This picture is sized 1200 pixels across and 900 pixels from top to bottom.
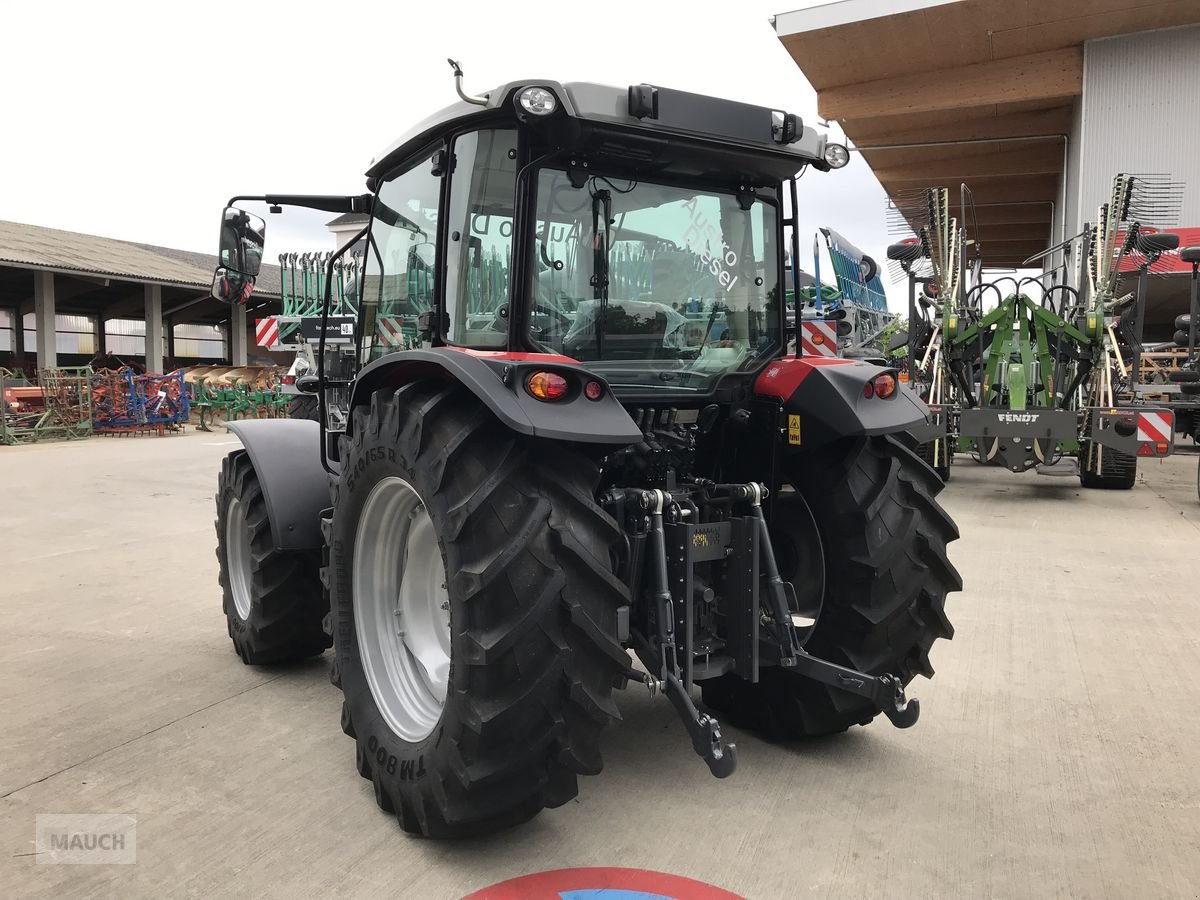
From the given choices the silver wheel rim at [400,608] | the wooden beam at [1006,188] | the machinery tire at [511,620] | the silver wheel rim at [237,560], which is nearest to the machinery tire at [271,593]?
the silver wheel rim at [237,560]

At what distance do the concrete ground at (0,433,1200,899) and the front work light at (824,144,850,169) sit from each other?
2070 millimetres

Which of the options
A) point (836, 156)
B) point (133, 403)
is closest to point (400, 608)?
point (836, 156)

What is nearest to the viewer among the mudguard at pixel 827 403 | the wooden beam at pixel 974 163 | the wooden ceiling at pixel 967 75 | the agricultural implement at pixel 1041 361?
the mudguard at pixel 827 403

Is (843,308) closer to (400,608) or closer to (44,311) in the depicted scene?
(400,608)

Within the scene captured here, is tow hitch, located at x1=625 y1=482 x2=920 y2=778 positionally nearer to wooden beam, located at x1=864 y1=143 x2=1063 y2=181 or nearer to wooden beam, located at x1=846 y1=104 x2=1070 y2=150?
wooden beam, located at x1=846 y1=104 x2=1070 y2=150

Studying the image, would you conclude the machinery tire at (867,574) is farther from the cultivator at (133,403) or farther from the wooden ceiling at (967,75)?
the cultivator at (133,403)

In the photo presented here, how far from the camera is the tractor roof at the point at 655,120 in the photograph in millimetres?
2727

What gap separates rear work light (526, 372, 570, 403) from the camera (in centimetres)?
254

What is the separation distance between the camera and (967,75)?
52.4ft

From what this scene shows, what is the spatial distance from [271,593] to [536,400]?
2.19 m

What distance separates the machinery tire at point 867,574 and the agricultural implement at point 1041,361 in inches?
267

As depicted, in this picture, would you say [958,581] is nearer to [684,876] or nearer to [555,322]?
[684,876]

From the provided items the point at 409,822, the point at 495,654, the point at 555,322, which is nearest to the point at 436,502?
the point at 495,654

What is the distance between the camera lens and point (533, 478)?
8.47ft
